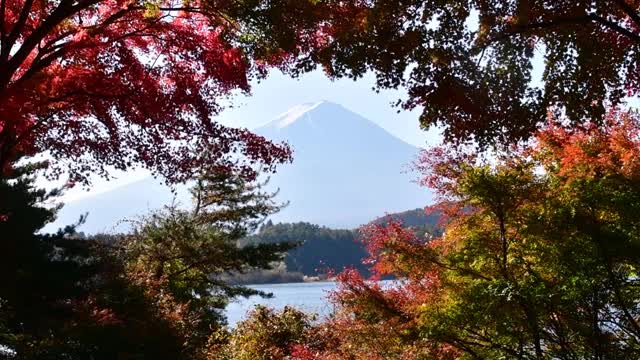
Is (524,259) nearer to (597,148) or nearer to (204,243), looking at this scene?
(597,148)

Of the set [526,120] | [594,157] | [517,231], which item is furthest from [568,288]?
[526,120]

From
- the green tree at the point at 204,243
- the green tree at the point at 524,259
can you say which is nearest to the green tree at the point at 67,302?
the green tree at the point at 524,259

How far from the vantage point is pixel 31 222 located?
1040 centimetres

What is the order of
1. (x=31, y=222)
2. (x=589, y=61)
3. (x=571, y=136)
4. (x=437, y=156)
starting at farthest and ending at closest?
(x=31, y=222), (x=437, y=156), (x=571, y=136), (x=589, y=61)

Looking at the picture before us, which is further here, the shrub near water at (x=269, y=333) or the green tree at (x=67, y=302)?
the shrub near water at (x=269, y=333)

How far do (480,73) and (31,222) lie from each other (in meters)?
8.14

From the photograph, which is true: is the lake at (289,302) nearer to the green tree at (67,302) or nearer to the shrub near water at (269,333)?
the shrub near water at (269,333)

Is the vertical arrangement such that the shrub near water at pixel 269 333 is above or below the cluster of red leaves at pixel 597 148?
below

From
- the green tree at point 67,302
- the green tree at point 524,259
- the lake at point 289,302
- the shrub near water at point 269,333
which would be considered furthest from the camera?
the lake at point 289,302

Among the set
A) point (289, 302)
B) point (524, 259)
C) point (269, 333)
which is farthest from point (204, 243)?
point (289, 302)

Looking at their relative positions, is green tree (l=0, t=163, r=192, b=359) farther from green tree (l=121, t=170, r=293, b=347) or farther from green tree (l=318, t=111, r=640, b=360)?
green tree (l=121, t=170, r=293, b=347)

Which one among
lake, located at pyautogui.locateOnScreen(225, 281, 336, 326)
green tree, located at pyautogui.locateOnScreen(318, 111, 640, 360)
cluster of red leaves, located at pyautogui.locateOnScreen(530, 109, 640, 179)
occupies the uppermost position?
cluster of red leaves, located at pyautogui.locateOnScreen(530, 109, 640, 179)

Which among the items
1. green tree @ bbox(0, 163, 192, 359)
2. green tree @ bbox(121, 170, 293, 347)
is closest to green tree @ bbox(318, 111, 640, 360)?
green tree @ bbox(0, 163, 192, 359)

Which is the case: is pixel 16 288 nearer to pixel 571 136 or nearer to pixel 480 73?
pixel 480 73
